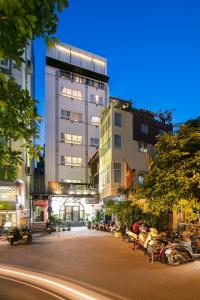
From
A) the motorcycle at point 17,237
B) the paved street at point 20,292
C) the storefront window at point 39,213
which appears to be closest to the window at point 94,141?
the storefront window at point 39,213

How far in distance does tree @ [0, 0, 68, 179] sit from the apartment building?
3153cm

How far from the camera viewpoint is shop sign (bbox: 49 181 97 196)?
49844 mm

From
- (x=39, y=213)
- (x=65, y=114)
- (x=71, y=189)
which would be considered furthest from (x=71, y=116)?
(x=39, y=213)

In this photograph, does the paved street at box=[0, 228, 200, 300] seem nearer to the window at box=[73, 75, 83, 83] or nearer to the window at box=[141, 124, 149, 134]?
the window at box=[141, 124, 149, 134]

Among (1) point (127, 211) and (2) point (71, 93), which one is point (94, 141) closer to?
(2) point (71, 93)

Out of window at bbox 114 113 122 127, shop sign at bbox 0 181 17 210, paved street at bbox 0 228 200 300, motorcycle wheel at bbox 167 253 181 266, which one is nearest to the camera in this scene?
paved street at bbox 0 228 200 300

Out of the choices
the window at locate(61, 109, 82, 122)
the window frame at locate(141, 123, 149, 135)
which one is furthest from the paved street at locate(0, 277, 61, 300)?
the window at locate(61, 109, 82, 122)

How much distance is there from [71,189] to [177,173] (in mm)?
36974

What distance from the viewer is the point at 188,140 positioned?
1462cm

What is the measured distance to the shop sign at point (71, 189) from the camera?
164 ft

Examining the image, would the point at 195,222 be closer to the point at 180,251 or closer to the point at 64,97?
the point at 180,251

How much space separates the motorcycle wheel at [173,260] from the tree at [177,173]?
6.32ft

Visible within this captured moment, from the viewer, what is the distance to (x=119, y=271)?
553 inches

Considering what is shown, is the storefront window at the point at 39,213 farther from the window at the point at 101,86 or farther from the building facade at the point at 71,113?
the window at the point at 101,86
